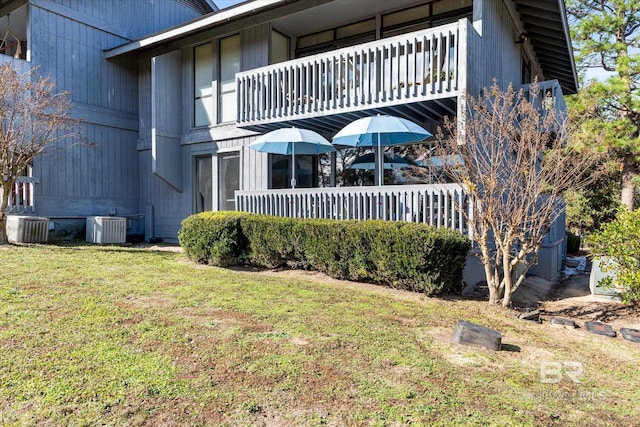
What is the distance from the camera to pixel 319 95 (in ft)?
29.5

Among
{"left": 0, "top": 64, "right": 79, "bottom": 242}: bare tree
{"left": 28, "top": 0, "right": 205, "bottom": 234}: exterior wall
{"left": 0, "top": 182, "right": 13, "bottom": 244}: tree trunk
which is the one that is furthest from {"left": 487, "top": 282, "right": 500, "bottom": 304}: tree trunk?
{"left": 28, "top": 0, "right": 205, "bottom": 234}: exterior wall

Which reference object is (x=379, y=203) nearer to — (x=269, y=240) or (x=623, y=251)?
(x=269, y=240)

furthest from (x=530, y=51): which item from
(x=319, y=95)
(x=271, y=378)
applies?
(x=271, y=378)

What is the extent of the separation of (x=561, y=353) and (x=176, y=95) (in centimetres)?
1122

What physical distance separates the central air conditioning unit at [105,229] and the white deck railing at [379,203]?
447 cm

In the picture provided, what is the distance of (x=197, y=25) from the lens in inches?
409

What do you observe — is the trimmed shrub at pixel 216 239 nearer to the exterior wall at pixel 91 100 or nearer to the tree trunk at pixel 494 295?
the tree trunk at pixel 494 295

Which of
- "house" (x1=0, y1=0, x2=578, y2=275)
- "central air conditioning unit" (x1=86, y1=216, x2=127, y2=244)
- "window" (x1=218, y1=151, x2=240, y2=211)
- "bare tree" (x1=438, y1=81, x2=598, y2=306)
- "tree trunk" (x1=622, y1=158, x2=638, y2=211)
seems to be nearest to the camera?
"bare tree" (x1=438, y1=81, x2=598, y2=306)

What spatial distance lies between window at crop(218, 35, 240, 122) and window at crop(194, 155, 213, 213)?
1.37 meters

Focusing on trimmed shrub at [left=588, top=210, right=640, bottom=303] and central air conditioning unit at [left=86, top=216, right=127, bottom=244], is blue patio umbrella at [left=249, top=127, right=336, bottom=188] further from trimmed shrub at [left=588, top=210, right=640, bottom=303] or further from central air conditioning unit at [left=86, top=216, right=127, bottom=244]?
trimmed shrub at [left=588, top=210, right=640, bottom=303]

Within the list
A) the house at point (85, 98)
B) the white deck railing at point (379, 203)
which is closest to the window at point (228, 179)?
the white deck railing at point (379, 203)

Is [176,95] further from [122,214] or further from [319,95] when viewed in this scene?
[319,95]

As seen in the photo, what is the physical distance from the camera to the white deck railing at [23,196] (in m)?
10.4

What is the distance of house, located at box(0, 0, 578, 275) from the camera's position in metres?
7.77
